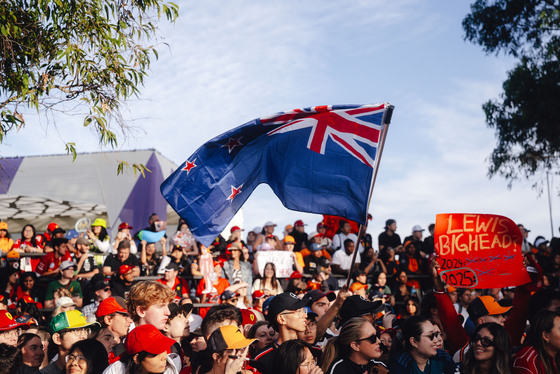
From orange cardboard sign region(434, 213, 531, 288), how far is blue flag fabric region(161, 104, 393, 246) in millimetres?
1117

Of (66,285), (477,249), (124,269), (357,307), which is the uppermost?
(124,269)

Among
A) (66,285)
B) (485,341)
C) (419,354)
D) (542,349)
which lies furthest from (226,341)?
(66,285)

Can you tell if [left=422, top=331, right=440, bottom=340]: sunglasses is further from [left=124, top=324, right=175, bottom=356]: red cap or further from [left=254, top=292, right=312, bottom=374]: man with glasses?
[left=124, top=324, right=175, bottom=356]: red cap

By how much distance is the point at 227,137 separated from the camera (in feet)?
23.1

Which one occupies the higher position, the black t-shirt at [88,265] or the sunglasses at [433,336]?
the black t-shirt at [88,265]

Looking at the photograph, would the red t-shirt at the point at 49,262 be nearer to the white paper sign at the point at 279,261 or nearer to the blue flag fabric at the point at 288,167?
the white paper sign at the point at 279,261

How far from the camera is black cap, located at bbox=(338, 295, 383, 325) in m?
6.39

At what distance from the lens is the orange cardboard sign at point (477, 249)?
6555 mm

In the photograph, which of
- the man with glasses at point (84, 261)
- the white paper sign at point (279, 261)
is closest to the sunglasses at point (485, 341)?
the white paper sign at point (279, 261)

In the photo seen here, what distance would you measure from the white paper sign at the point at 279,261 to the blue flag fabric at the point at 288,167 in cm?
669

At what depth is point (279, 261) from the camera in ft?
45.4

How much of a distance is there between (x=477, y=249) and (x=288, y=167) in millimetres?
2272

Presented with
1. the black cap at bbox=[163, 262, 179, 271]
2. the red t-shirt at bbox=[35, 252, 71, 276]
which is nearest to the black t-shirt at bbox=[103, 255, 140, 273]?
the black cap at bbox=[163, 262, 179, 271]

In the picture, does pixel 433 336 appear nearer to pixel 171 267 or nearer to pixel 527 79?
pixel 171 267
